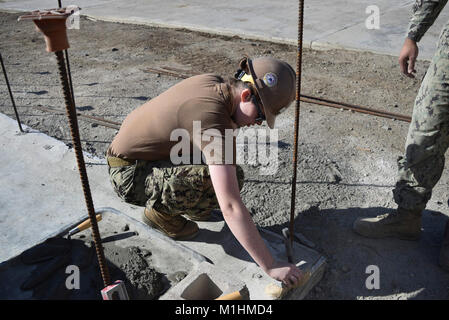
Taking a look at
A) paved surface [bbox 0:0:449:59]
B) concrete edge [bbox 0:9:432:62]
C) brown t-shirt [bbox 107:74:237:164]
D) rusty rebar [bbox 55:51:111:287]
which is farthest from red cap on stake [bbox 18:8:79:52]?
paved surface [bbox 0:0:449:59]

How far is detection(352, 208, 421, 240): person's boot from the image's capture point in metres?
2.47

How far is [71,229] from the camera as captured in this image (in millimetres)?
2510

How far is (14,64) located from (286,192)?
5507 millimetres

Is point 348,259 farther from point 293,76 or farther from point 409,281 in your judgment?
point 293,76

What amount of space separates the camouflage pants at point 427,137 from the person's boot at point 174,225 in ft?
4.19

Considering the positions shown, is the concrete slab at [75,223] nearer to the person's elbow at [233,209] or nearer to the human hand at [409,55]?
the person's elbow at [233,209]

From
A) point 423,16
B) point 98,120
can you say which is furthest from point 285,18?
point 423,16

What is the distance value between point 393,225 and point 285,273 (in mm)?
940

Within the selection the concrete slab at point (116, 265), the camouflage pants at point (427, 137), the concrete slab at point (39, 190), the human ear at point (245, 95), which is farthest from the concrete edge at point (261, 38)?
the concrete slab at point (116, 265)

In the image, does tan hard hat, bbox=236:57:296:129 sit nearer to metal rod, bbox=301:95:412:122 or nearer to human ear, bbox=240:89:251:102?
human ear, bbox=240:89:251:102

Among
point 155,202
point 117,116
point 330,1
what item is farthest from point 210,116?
point 330,1

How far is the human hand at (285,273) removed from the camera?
194 centimetres

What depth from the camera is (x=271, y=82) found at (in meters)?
1.94

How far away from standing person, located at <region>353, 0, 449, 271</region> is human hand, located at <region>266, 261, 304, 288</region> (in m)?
0.80
